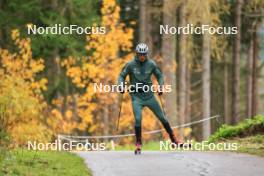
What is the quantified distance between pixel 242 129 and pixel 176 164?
4.87 metres

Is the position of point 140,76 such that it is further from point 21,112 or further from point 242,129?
point 21,112

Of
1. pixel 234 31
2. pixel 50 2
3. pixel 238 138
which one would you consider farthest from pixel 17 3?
pixel 238 138

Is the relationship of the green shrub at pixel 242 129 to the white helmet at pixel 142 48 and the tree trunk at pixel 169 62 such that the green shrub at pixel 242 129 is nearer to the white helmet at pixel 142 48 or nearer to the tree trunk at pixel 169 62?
the white helmet at pixel 142 48

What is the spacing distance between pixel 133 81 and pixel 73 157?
1.97 m

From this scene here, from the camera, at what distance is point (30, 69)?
30.1m

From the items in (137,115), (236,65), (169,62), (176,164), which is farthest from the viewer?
(236,65)

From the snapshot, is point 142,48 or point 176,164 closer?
point 176,164

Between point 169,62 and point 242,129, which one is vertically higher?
point 169,62

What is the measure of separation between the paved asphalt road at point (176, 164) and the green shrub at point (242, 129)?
2548mm

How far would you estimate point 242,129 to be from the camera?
1870cm

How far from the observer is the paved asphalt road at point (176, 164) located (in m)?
13.0

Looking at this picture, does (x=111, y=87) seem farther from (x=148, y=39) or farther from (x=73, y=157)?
(x=73, y=157)

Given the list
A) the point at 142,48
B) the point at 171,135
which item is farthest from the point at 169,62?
the point at 142,48

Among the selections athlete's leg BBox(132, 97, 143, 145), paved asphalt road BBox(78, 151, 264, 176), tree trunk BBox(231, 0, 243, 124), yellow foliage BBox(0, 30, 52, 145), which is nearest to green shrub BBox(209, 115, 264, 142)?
paved asphalt road BBox(78, 151, 264, 176)
